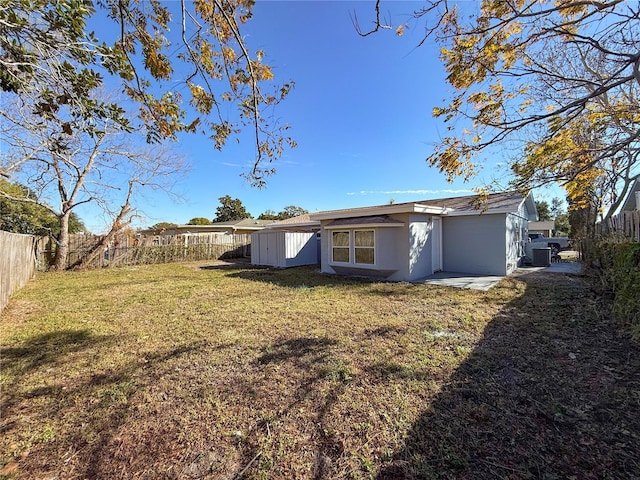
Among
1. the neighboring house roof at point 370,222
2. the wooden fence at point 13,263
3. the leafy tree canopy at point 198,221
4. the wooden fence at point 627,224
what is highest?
the leafy tree canopy at point 198,221

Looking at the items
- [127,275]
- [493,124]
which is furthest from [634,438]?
[127,275]

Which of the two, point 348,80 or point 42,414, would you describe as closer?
point 42,414

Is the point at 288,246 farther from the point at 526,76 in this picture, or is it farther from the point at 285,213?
the point at 285,213

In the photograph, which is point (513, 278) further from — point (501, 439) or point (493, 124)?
point (501, 439)

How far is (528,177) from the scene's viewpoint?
6348 mm

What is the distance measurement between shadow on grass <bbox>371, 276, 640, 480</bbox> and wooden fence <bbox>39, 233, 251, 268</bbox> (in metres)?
16.7

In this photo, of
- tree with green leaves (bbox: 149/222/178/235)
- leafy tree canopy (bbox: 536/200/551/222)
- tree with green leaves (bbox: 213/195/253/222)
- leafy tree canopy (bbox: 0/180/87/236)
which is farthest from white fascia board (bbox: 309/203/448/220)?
leafy tree canopy (bbox: 536/200/551/222)

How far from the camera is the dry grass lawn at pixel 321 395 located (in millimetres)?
2092

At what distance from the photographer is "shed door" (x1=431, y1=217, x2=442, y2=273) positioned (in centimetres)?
1104

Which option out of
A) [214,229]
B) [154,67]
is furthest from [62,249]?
[154,67]

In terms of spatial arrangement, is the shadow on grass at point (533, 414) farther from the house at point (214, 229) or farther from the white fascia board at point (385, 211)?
the house at point (214, 229)

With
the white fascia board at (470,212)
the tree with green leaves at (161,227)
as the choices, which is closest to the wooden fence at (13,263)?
the tree with green leaves at (161,227)

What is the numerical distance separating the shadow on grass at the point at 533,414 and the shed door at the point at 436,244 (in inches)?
261

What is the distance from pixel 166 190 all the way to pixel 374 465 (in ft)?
57.2
